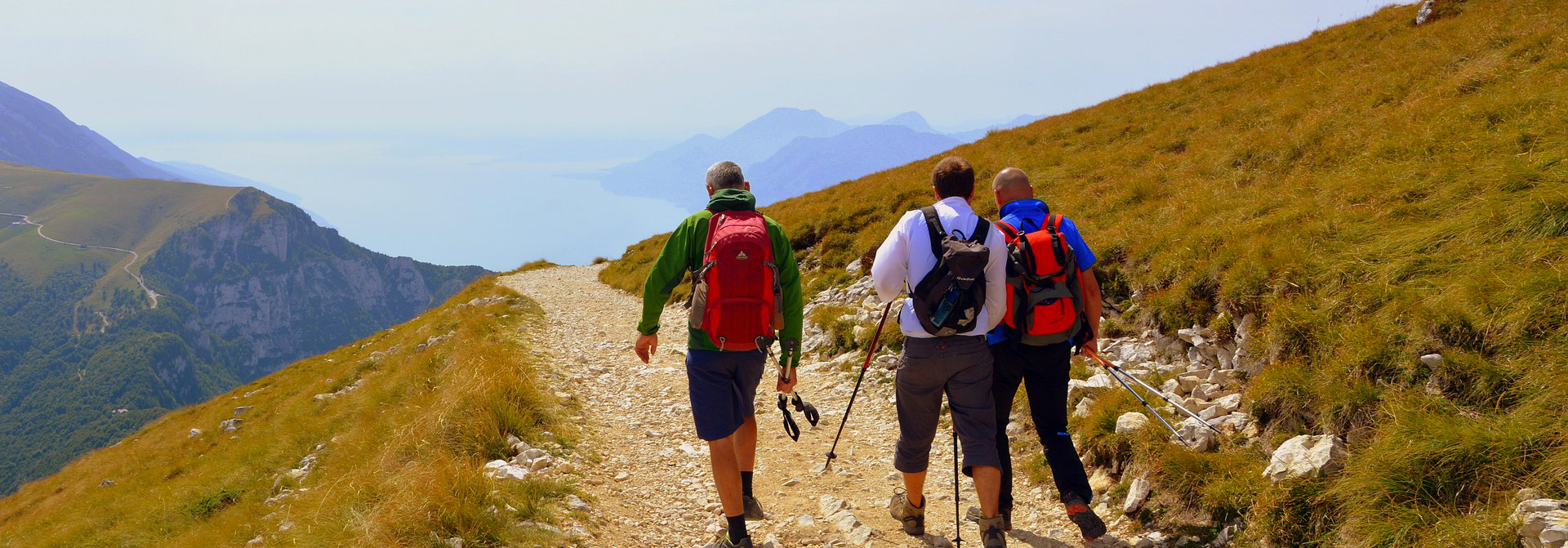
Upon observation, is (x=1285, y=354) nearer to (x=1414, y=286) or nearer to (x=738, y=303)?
(x=1414, y=286)

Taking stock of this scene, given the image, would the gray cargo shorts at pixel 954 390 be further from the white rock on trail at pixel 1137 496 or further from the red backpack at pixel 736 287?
the white rock on trail at pixel 1137 496

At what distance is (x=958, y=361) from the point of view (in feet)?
16.0

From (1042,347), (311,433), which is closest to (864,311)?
(1042,347)

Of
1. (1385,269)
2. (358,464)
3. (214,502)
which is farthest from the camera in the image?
(214,502)

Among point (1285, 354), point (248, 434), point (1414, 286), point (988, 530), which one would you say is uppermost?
point (1414, 286)

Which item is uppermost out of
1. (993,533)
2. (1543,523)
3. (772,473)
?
(1543,523)

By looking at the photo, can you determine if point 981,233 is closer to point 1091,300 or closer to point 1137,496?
point 1091,300

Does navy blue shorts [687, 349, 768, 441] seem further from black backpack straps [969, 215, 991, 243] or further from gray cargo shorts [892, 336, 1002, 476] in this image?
black backpack straps [969, 215, 991, 243]

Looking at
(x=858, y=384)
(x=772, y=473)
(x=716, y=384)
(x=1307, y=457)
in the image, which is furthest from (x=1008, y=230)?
(x=772, y=473)

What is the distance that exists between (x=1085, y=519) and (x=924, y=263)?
2.34 m

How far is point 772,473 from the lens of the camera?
776 cm

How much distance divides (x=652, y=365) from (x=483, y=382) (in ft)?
15.0

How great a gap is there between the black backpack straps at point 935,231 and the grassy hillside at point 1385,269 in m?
2.78

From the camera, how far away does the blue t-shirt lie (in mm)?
5258
